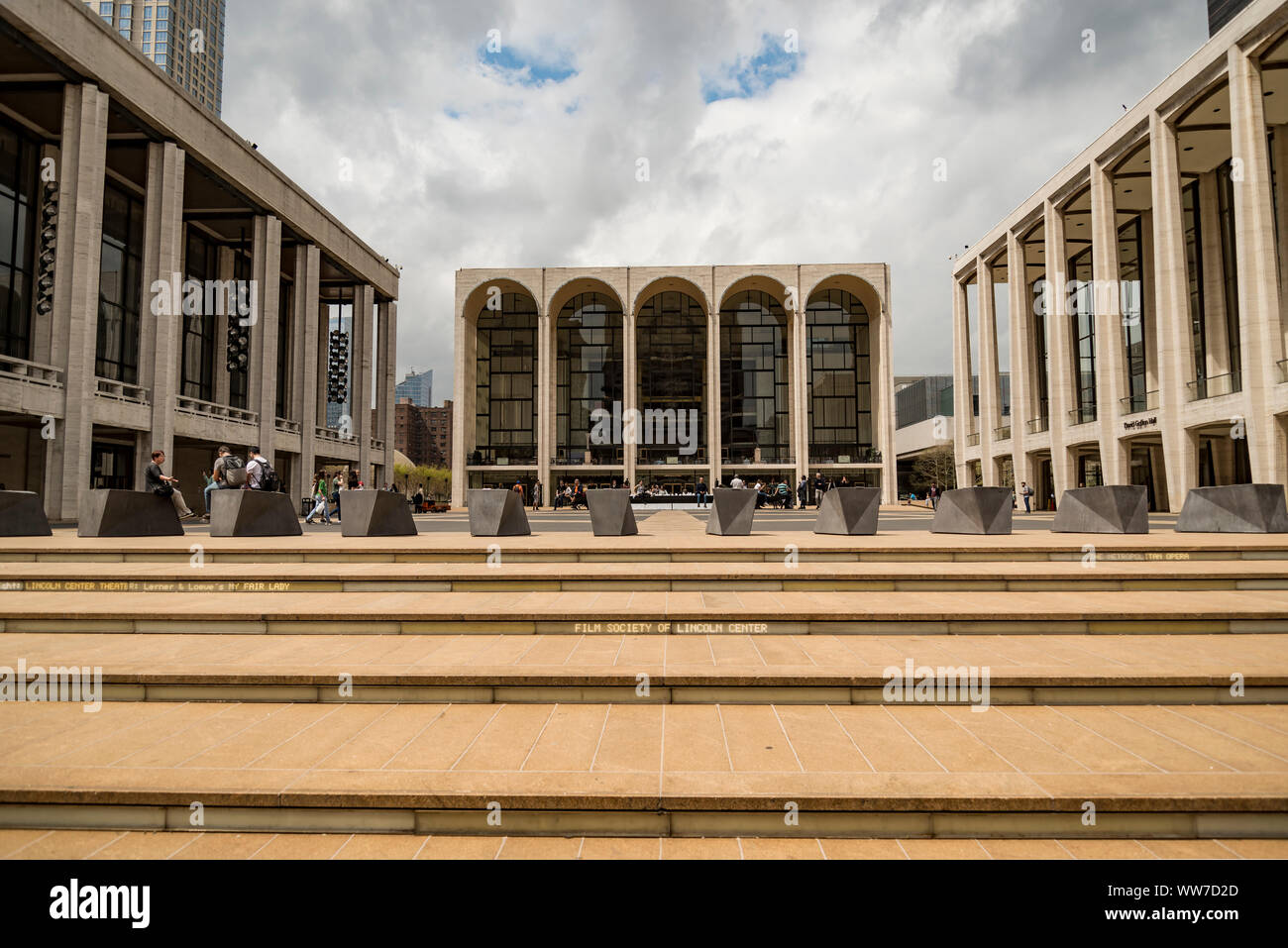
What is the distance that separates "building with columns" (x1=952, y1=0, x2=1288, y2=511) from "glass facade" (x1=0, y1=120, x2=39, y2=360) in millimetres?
43581

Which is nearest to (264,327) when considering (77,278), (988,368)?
(77,278)

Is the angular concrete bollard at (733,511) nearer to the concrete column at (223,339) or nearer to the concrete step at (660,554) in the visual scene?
the concrete step at (660,554)

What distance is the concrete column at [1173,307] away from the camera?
2533cm

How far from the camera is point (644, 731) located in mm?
3570

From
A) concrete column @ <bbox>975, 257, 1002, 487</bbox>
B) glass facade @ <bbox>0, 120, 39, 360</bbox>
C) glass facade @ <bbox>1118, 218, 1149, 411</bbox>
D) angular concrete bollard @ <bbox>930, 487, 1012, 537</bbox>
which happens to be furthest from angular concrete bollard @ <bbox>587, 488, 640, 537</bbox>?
concrete column @ <bbox>975, 257, 1002, 487</bbox>

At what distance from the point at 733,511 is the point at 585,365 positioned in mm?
48198

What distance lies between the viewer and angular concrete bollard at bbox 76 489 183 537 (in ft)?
34.6

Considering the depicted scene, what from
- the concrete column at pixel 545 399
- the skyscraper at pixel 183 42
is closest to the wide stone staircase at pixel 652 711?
the concrete column at pixel 545 399

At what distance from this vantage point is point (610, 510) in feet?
35.7

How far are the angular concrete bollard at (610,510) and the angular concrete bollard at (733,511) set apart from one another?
201cm

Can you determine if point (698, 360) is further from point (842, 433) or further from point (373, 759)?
point (373, 759)

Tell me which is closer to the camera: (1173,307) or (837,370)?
(1173,307)

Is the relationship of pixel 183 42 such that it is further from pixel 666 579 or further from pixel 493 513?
pixel 666 579
